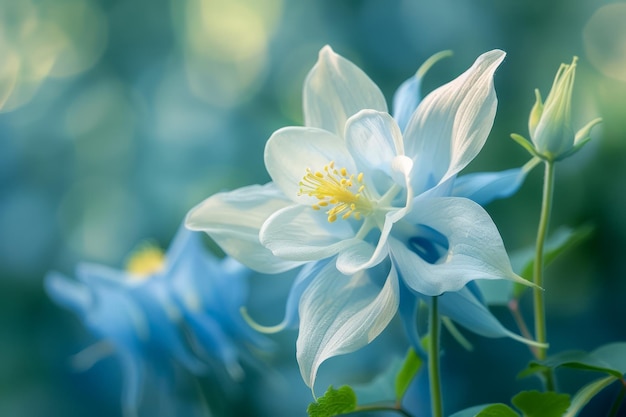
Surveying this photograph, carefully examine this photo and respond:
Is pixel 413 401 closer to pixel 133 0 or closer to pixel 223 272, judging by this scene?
pixel 223 272

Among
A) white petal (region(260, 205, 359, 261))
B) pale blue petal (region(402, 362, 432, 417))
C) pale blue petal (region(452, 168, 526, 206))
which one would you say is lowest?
pale blue petal (region(402, 362, 432, 417))

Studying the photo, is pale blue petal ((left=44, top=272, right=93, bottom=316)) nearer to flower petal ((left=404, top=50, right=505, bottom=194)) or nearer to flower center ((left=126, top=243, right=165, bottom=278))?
flower center ((left=126, top=243, right=165, bottom=278))

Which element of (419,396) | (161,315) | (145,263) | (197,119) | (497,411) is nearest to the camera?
(497,411)

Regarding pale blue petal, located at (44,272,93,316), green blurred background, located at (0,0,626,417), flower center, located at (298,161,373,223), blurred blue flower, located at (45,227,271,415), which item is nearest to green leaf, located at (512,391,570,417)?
flower center, located at (298,161,373,223)

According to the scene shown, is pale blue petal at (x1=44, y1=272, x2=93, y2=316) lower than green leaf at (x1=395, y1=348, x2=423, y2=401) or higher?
higher

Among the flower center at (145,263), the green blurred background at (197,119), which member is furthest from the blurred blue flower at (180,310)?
the green blurred background at (197,119)

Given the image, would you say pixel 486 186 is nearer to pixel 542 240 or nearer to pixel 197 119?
pixel 542 240

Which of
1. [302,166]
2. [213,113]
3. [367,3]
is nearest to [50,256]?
[213,113]

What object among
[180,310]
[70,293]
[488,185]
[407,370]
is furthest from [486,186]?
[70,293]
